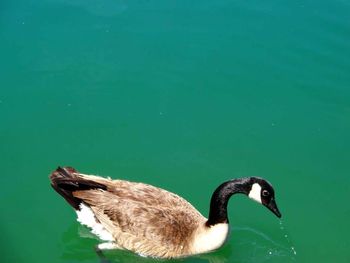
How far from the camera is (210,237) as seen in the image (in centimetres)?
540

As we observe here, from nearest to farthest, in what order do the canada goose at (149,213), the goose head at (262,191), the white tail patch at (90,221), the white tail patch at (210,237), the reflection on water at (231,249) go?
1. the goose head at (262,191)
2. the canada goose at (149,213)
3. the white tail patch at (210,237)
4. the white tail patch at (90,221)
5. the reflection on water at (231,249)

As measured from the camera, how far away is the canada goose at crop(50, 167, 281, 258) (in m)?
5.27

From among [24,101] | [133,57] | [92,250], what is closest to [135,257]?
[92,250]

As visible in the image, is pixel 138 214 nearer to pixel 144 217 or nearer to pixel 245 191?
pixel 144 217

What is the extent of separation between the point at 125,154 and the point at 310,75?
10.4 ft

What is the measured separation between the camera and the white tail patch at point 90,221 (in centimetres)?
554

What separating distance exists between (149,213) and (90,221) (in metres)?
0.69

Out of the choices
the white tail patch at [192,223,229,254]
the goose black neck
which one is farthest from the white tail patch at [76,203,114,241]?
the goose black neck

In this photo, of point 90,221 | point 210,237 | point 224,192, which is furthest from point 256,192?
point 90,221

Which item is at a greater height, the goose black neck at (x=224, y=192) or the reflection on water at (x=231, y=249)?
the goose black neck at (x=224, y=192)

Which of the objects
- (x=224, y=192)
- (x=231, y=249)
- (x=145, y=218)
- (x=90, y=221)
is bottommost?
(x=231, y=249)

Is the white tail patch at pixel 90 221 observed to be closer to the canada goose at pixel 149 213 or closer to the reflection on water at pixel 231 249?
the canada goose at pixel 149 213

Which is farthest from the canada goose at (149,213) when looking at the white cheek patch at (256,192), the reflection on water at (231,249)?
the reflection on water at (231,249)

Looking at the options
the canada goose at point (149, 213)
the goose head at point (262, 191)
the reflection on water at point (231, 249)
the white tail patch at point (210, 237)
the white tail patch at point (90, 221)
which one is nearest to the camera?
the goose head at point (262, 191)
